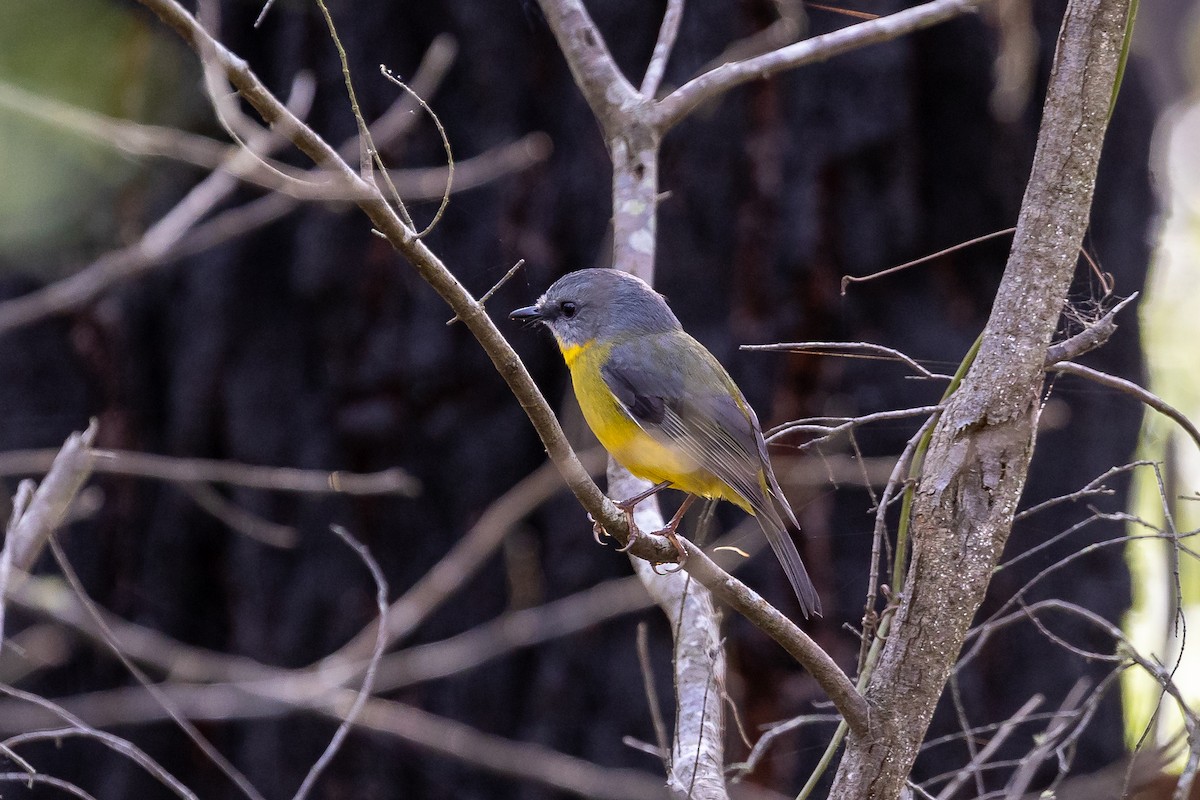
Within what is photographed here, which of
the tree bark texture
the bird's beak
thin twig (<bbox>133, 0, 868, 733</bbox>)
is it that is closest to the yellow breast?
the bird's beak

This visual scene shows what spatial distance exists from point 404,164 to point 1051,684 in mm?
3263

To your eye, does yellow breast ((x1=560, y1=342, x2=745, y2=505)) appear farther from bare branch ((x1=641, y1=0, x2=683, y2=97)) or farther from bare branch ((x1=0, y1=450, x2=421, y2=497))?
bare branch ((x1=641, y1=0, x2=683, y2=97))

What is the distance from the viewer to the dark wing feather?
3.46 m

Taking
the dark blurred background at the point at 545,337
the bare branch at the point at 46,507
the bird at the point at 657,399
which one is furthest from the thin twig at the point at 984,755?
the bare branch at the point at 46,507

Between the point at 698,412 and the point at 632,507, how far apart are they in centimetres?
69

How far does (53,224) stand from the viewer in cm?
393

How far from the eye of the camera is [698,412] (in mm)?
3707

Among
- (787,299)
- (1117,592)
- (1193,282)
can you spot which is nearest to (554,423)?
(787,299)

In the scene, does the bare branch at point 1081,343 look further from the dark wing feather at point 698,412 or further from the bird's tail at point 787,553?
the dark wing feather at point 698,412

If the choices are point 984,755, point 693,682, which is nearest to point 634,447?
point 693,682

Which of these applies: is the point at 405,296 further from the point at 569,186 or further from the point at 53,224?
the point at 53,224

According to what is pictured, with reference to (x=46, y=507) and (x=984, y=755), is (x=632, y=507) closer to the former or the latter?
(x=984, y=755)

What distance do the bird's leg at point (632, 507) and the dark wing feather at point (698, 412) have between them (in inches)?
7.6

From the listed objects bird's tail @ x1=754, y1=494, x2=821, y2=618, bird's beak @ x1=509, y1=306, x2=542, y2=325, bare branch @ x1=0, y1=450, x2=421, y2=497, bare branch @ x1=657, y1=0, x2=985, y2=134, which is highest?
bare branch @ x1=657, y1=0, x2=985, y2=134
